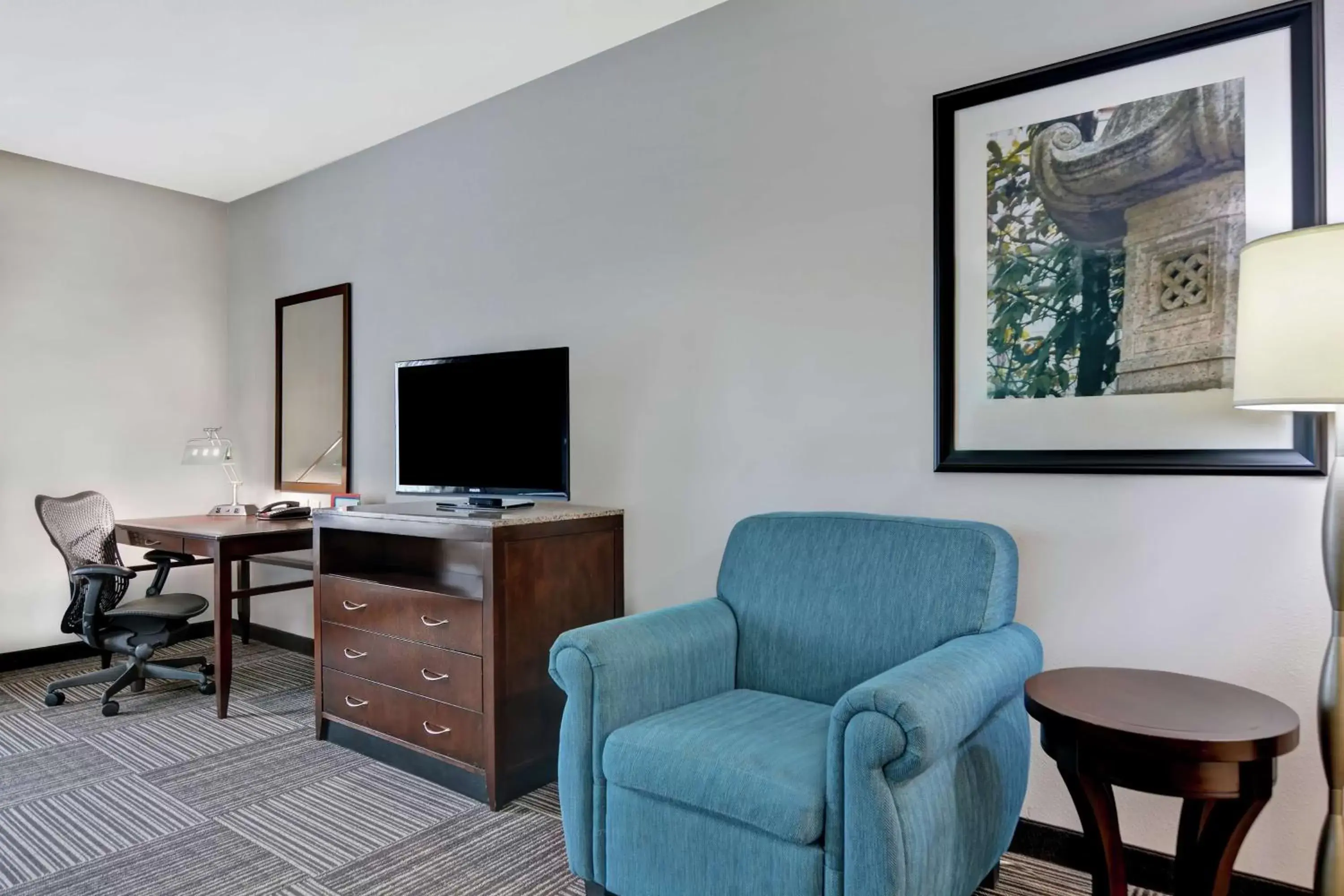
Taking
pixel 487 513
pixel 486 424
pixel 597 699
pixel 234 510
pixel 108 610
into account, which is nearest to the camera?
pixel 597 699

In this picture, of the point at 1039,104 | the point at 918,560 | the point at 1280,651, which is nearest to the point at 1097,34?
the point at 1039,104

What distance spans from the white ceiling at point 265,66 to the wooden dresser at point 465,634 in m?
1.76

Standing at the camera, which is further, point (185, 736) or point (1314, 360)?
Result: point (185, 736)

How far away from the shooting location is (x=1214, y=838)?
155 centimetres

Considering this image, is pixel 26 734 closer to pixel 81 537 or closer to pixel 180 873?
pixel 81 537

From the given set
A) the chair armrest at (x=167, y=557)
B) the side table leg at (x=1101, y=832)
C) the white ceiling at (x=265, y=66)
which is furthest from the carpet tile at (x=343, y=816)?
the white ceiling at (x=265, y=66)

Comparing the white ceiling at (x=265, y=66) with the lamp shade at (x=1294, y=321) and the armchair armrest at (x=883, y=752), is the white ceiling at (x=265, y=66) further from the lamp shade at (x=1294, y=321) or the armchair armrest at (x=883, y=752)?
the armchair armrest at (x=883, y=752)

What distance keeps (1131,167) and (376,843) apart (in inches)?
109

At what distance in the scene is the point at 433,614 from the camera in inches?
106

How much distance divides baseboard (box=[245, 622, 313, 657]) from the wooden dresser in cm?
145

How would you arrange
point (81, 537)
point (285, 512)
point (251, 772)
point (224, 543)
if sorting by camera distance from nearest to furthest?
point (251, 772), point (224, 543), point (81, 537), point (285, 512)

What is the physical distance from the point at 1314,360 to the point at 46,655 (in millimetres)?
5461

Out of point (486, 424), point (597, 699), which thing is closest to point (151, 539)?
point (486, 424)

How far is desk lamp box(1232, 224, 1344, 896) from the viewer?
147 centimetres
